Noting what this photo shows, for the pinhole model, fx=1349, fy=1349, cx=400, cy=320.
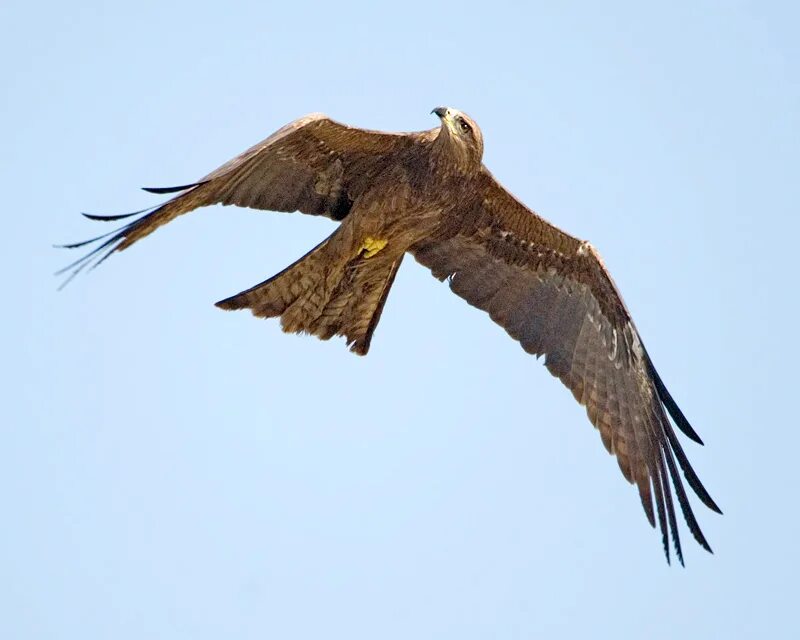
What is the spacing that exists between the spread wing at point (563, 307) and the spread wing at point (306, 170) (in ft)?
2.69

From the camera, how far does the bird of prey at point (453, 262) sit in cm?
950

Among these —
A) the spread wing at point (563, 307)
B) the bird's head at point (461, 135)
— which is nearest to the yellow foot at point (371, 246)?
the spread wing at point (563, 307)

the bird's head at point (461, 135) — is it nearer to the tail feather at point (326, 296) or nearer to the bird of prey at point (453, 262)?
the bird of prey at point (453, 262)

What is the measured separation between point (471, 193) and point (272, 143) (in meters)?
1.64

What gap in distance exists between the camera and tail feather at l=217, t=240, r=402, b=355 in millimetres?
Result: 9602

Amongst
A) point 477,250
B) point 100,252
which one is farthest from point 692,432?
point 100,252

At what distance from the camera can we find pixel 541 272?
1069 cm

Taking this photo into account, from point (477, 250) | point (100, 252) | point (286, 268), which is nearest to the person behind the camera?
point (100, 252)

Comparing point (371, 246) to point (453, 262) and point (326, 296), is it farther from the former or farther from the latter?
point (453, 262)

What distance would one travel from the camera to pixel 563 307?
10727mm

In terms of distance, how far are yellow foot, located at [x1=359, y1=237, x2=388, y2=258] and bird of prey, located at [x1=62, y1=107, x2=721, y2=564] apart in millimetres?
10

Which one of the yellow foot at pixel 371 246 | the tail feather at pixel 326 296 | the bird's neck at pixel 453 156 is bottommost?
A: the tail feather at pixel 326 296

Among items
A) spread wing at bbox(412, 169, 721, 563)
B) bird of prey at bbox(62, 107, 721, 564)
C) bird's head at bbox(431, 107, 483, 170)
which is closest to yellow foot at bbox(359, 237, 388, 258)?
bird of prey at bbox(62, 107, 721, 564)

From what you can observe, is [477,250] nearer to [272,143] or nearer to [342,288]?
[342,288]
